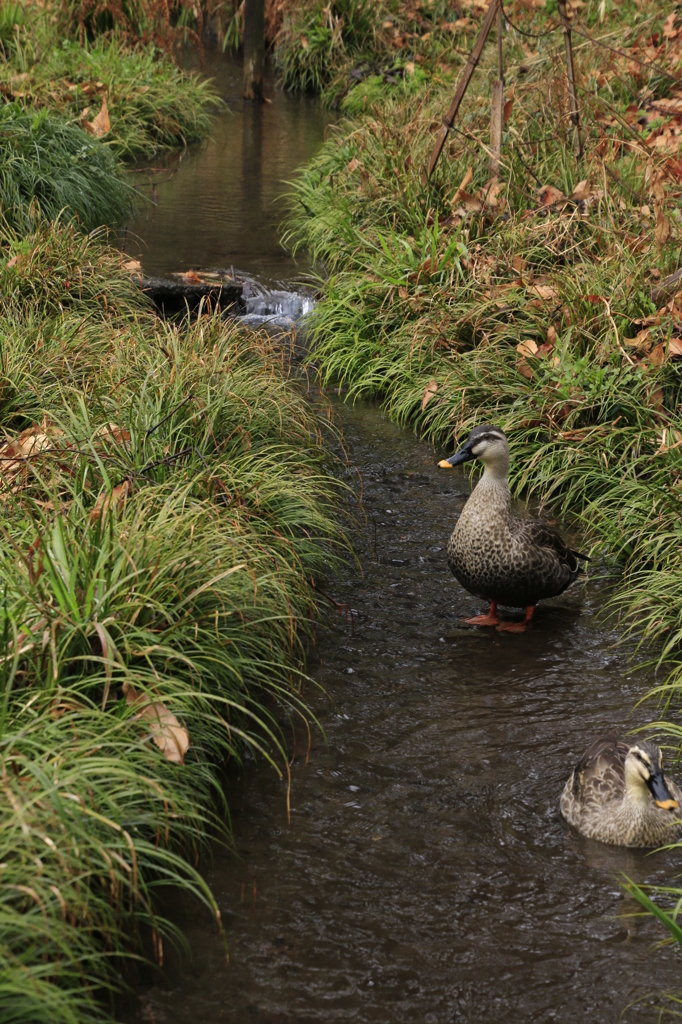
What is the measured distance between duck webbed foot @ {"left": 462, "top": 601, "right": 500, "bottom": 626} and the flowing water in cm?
9

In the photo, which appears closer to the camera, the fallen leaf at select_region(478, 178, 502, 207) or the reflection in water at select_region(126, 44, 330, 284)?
the fallen leaf at select_region(478, 178, 502, 207)

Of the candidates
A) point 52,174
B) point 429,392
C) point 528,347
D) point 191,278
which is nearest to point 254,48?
point 52,174

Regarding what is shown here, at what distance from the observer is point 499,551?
540 centimetres

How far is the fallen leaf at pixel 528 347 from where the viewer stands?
7.15m

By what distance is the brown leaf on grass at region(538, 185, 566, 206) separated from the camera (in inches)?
319

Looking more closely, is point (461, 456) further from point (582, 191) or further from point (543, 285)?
point (582, 191)

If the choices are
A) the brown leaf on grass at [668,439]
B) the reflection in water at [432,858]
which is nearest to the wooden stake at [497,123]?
the brown leaf on grass at [668,439]

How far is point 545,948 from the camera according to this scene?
3564 millimetres

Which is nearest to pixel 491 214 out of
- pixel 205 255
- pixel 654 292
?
pixel 654 292

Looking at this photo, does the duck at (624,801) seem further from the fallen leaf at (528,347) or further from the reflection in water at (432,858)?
the fallen leaf at (528,347)

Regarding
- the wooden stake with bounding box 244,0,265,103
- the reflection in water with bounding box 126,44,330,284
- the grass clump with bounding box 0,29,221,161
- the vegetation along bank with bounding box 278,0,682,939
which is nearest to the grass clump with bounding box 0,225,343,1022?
the vegetation along bank with bounding box 278,0,682,939

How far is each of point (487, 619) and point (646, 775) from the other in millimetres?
1780

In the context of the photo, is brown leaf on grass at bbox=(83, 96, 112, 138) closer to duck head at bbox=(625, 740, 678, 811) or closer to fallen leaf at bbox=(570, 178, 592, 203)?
fallen leaf at bbox=(570, 178, 592, 203)

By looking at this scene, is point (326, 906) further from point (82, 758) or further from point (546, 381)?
point (546, 381)
